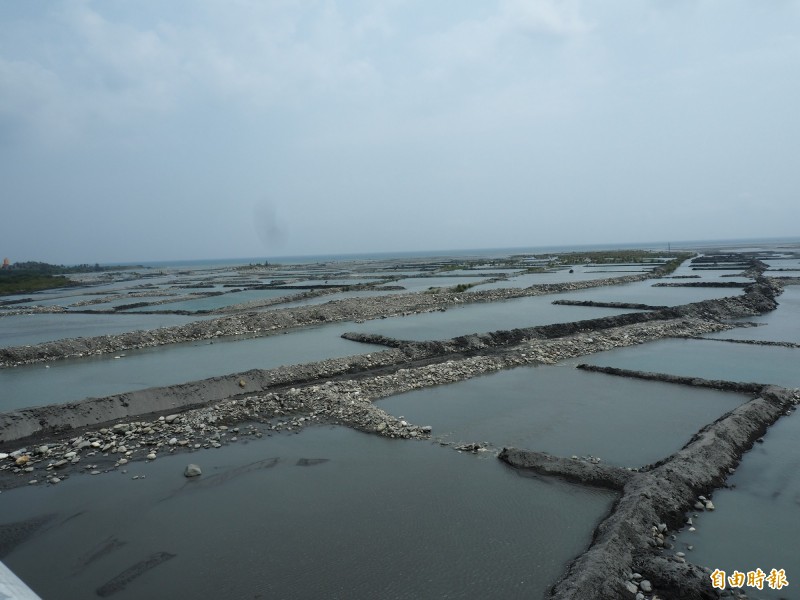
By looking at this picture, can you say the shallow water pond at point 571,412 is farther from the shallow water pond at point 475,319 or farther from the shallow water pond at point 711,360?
the shallow water pond at point 475,319

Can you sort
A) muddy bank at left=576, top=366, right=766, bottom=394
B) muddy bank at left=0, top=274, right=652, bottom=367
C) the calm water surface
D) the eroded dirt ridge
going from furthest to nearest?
1. muddy bank at left=0, top=274, right=652, bottom=367
2. the calm water surface
3. muddy bank at left=576, top=366, right=766, bottom=394
4. the eroded dirt ridge

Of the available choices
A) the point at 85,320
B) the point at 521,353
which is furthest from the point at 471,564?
the point at 85,320

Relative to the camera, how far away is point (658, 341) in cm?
1897

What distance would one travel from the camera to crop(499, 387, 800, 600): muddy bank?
17.2 feet

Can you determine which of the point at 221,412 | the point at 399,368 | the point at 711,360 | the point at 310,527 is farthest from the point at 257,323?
the point at 711,360

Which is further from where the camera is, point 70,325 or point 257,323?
point 70,325

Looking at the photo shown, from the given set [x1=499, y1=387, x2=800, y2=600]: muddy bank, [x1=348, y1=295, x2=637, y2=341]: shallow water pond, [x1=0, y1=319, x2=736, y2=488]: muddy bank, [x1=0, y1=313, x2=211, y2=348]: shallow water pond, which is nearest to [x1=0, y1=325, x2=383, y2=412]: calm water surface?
[x1=0, y1=319, x2=736, y2=488]: muddy bank

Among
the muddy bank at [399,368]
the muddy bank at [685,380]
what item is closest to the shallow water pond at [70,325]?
the muddy bank at [399,368]

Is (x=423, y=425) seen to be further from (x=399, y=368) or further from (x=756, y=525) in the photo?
(x=756, y=525)

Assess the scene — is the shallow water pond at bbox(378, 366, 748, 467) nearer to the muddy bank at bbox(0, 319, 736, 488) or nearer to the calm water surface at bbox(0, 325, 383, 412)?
the muddy bank at bbox(0, 319, 736, 488)

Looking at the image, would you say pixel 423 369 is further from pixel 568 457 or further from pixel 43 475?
pixel 43 475

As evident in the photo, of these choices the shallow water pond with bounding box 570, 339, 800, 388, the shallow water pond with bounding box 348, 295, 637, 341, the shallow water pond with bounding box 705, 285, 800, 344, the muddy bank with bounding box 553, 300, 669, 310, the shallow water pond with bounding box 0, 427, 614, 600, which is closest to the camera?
the shallow water pond with bounding box 0, 427, 614, 600

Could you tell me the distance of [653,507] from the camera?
666 centimetres

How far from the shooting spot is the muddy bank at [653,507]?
5254 millimetres
